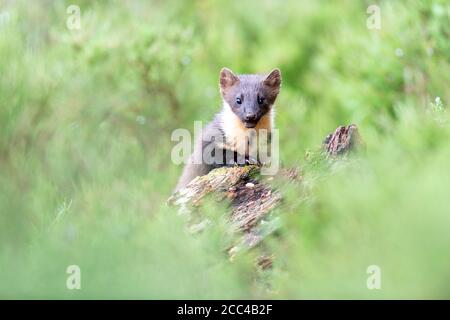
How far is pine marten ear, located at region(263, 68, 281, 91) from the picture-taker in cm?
1044

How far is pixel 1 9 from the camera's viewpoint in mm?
10430

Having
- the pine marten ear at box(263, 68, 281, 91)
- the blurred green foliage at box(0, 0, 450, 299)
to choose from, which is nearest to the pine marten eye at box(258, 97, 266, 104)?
the pine marten ear at box(263, 68, 281, 91)

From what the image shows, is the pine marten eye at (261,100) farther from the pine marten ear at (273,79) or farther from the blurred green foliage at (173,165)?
the blurred green foliage at (173,165)

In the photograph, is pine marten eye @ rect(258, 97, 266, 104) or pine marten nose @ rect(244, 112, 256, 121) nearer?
pine marten nose @ rect(244, 112, 256, 121)

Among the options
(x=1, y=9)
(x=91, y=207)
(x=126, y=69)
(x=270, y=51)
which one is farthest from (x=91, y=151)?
(x=270, y=51)

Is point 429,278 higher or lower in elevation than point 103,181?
lower

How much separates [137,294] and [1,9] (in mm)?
6629

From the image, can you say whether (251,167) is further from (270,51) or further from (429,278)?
(270,51)

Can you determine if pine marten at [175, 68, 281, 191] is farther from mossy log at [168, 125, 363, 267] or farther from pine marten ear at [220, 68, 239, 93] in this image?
mossy log at [168, 125, 363, 267]

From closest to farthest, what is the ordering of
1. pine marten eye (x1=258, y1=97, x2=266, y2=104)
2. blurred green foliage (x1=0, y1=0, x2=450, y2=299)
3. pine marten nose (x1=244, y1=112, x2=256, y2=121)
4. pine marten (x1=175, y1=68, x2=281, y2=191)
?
blurred green foliage (x1=0, y1=0, x2=450, y2=299), pine marten (x1=175, y1=68, x2=281, y2=191), pine marten nose (x1=244, y1=112, x2=256, y2=121), pine marten eye (x1=258, y1=97, x2=266, y2=104)

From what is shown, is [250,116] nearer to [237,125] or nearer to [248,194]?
[237,125]

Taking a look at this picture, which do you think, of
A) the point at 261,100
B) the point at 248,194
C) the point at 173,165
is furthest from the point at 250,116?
the point at 248,194

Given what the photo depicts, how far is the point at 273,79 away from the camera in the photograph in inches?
413

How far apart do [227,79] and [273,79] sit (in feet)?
1.78
